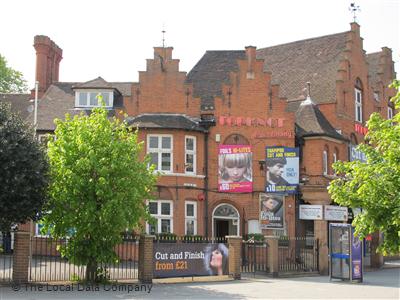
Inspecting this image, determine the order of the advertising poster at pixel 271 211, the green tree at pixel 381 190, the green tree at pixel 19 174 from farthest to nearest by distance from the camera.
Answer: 1. the advertising poster at pixel 271 211
2. the green tree at pixel 19 174
3. the green tree at pixel 381 190

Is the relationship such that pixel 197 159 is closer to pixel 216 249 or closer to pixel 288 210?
pixel 288 210

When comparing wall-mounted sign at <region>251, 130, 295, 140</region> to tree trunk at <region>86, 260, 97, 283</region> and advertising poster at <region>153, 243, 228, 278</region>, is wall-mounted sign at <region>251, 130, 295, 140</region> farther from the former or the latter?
tree trunk at <region>86, 260, 97, 283</region>

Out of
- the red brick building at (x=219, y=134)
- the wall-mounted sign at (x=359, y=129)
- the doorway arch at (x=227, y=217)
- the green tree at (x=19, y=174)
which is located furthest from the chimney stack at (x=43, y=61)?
the green tree at (x=19, y=174)

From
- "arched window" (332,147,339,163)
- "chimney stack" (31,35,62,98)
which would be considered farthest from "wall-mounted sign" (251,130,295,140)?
"chimney stack" (31,35,62,98)

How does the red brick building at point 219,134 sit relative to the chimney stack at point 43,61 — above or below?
below

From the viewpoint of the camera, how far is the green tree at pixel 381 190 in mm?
13461

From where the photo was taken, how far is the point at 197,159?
3116cm

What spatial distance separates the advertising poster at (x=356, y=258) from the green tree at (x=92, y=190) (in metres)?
9.11

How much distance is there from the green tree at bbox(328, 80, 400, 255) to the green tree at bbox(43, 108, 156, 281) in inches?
318

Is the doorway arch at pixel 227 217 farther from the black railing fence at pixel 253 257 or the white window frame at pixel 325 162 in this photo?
the white window frame at pixel 325 162

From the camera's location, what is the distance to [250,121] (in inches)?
1245

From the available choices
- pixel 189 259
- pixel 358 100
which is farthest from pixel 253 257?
pixel 358 100

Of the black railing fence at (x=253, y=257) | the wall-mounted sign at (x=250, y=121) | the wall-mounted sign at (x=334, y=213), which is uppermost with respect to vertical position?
the wall-mounted sign at (x=250, y=121)

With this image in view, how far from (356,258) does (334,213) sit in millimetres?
5972
